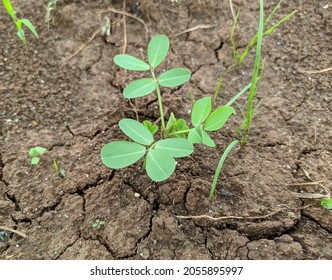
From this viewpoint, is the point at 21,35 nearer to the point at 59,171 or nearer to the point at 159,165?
the point at 59,171

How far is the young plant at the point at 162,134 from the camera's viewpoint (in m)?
1.57

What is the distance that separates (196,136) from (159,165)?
204 mm

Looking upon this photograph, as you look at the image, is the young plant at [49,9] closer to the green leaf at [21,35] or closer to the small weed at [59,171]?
the green leaf at [21,35]

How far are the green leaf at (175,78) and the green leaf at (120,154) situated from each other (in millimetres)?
340

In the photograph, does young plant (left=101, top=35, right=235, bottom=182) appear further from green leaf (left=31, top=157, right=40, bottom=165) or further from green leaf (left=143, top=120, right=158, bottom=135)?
green leaf (left=31, top=157, right=40, bottom=165)

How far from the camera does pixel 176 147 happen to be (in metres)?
1.61

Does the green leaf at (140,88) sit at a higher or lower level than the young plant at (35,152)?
higher

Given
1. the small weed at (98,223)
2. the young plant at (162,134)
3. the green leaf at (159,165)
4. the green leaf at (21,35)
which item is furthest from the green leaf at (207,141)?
the green leaf at (21,35)

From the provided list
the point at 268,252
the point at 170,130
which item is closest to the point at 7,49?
the point at 170,130

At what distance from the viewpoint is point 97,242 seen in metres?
1.72

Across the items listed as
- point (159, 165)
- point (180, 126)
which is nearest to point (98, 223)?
point (159, 165)

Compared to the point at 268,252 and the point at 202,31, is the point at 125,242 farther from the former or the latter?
the point at 202,31

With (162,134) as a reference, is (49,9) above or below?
above

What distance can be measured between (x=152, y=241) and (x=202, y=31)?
49.2 inches
